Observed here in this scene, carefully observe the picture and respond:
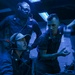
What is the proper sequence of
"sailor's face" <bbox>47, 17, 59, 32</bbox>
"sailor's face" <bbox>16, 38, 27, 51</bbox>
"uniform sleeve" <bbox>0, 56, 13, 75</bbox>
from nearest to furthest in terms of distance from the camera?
"uniform sleeve" <bbox>0, 56, 13, 75</bbox>
"sailor's face" <bbox>16, 38, 27, 51</bbox>
"sailor's face" <bbox>47, 17, 59, 32</bbox>

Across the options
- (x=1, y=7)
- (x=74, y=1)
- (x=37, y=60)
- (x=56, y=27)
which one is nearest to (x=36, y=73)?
(x=37, y=60)

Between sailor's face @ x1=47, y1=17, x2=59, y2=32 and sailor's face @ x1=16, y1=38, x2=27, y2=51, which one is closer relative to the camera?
sailor's face @ x1=16, y1=38, x2=27, y2=51

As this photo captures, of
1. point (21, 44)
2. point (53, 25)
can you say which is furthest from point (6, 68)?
point (53, 25)

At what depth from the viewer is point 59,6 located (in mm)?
4941

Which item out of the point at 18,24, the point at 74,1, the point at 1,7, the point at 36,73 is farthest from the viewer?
the point at 1,7

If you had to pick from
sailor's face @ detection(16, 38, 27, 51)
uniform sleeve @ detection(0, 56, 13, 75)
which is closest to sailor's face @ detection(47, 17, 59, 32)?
sailor's face @ detection(16, 38, 27, 51)

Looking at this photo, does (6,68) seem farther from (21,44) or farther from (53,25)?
(53,25)

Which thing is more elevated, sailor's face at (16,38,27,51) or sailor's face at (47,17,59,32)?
sailor's face at (47,17,59,32)

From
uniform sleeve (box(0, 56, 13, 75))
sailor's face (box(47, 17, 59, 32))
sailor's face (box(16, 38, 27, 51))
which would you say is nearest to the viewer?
uniform sleeve (box(0, 56, 13, 75))

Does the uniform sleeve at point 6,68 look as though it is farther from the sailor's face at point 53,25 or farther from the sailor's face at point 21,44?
the sailor's face at point 53,25

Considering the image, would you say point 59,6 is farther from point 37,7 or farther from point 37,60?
point 37,60

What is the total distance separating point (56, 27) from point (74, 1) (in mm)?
1058

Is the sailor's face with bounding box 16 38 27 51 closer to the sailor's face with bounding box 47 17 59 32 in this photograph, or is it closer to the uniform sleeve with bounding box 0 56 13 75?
the uniform sleeve with bounding box 0 56 13 75

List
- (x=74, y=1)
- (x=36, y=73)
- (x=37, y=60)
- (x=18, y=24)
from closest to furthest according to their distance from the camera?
(x=36, y=73) < (x=37, y=60) < (x=18, y=24) < (x=74, y=1)
